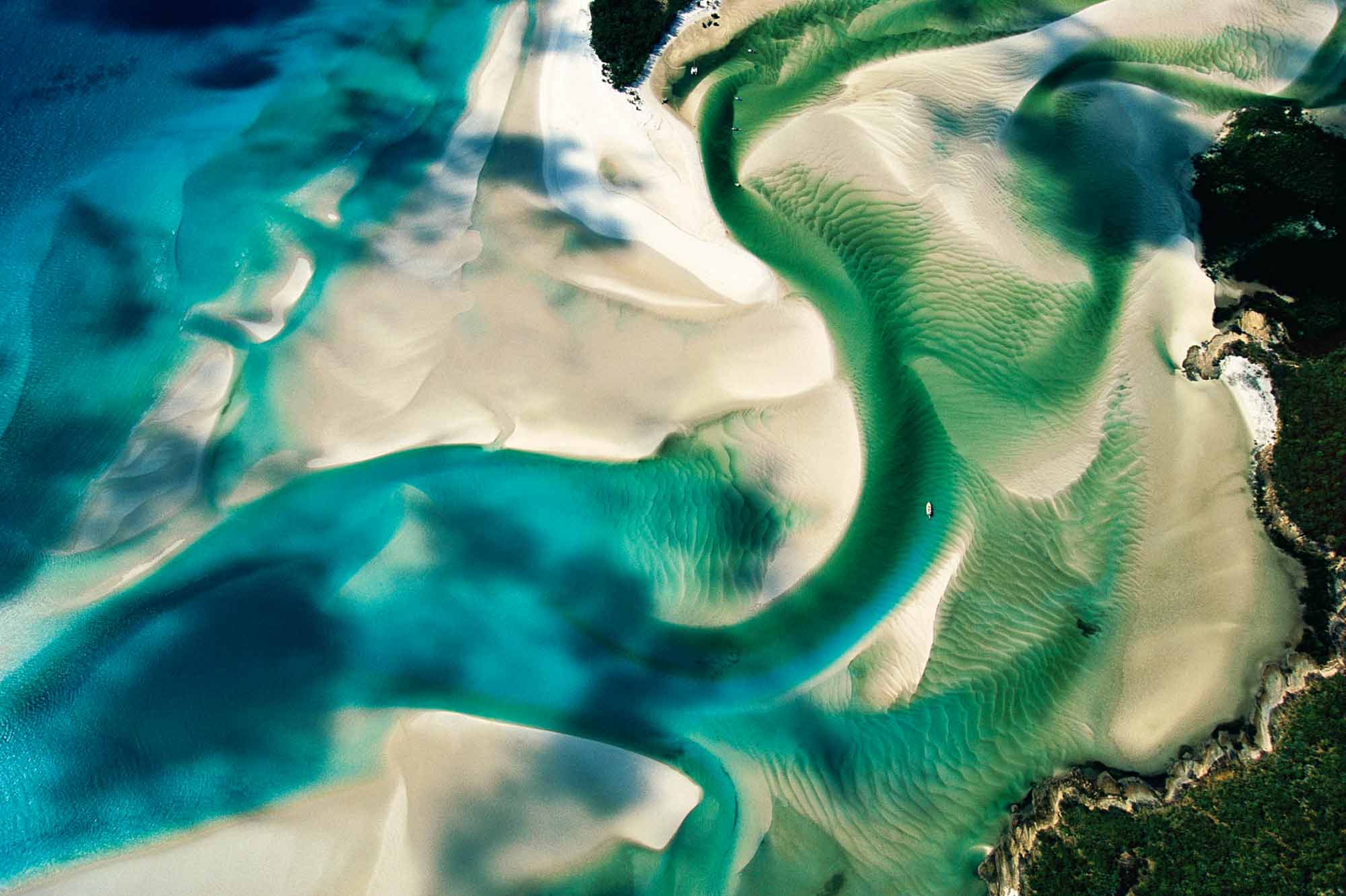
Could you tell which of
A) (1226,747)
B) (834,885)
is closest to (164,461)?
(834,885)

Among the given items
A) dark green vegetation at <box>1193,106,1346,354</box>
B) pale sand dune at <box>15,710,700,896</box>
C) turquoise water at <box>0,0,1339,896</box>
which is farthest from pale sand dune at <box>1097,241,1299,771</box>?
pale sand dune at <box>15,710,700,896</box>

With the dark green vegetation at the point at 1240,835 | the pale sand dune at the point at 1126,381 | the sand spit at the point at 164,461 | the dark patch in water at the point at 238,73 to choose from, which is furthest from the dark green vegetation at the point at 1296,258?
the dark patch in water at the point at 238,73

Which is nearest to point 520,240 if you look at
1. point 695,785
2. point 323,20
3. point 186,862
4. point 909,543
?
point 323,20

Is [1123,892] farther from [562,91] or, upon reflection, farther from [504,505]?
[562,91]

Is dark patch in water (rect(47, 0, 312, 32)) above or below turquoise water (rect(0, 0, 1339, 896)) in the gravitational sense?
above

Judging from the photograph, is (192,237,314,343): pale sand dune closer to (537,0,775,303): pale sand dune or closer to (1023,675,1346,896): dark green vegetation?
(537,0,775,303): pale sand dune

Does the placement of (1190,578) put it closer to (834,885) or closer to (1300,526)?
(1300,526)

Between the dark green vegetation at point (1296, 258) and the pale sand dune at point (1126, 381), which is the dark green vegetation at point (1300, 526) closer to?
the dark green vegetation at point (1296, 258)
